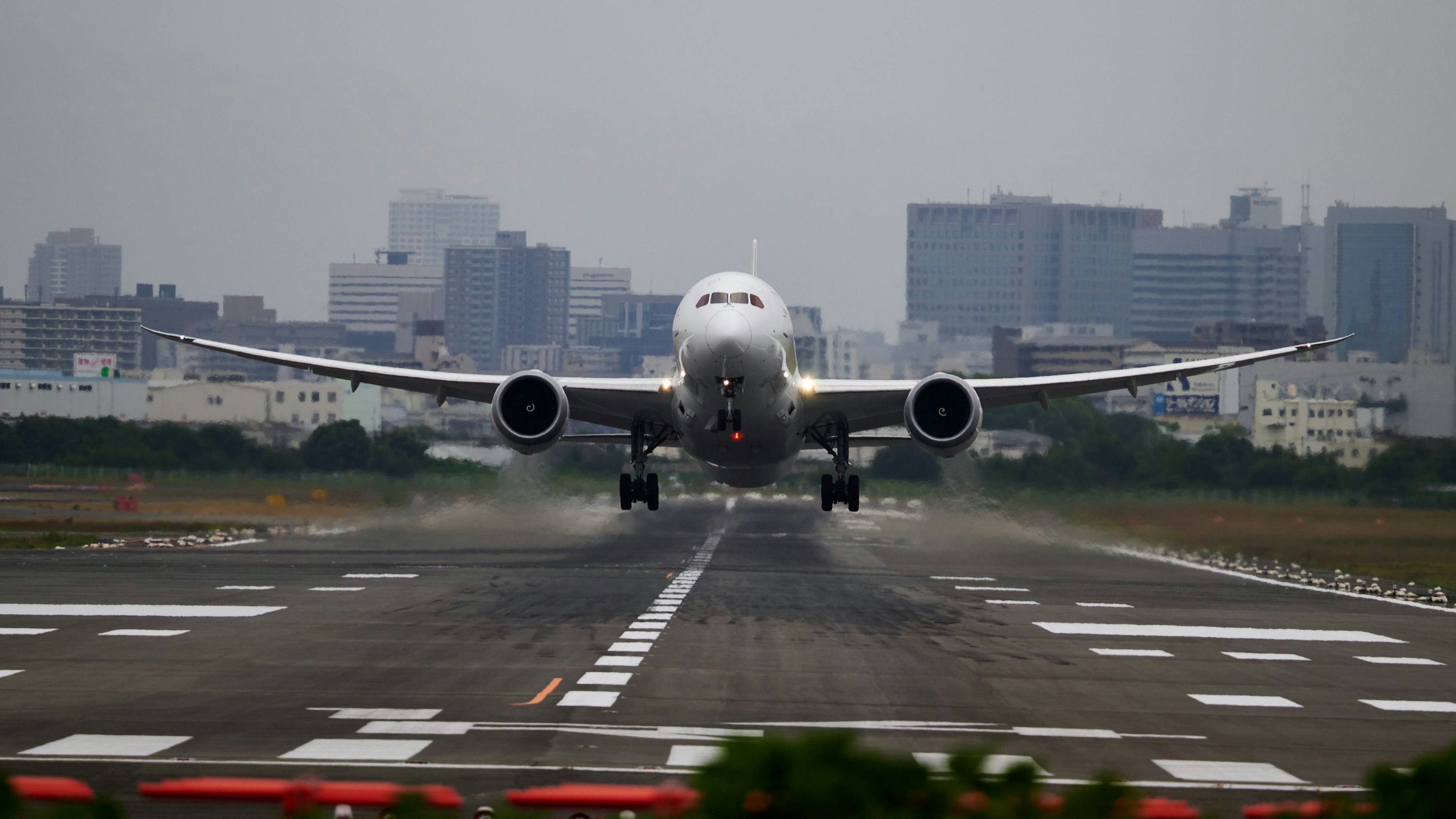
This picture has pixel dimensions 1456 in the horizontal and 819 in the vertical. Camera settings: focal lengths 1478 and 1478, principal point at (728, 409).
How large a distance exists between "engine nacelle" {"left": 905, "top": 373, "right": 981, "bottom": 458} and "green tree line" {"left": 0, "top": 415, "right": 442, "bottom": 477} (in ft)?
75.6

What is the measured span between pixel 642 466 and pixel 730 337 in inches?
301

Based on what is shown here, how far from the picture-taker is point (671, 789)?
5512 mm

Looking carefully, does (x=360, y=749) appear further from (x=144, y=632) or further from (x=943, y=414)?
(x=943, y=414)

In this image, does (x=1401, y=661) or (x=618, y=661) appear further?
(x=1401, y=661)

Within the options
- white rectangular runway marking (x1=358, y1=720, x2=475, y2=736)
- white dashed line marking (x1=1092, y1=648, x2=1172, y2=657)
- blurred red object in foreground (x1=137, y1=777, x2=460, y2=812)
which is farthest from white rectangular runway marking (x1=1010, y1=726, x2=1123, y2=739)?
blurred red object in foreground (x1=137, y1=777, x2=460, y2=812)

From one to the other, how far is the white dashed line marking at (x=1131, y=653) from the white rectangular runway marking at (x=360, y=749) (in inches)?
440

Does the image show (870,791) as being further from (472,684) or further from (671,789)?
(472,684)

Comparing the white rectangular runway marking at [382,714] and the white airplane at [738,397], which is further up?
the white airplane at [738,397]

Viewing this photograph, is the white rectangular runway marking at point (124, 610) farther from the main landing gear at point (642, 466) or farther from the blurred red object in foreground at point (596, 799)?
the blurred red object in foreground at point (596, 799)

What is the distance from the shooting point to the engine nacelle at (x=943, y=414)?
2969 cm

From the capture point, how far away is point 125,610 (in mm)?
24578

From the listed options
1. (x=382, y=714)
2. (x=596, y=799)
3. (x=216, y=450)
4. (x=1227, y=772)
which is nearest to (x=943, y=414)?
(x=382, y=714)

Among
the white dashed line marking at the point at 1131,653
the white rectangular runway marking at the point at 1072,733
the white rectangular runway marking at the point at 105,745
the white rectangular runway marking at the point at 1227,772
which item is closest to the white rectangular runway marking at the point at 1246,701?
the white rectangular runway marking at the point at 1072,733

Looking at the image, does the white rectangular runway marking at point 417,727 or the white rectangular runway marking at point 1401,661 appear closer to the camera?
the white rectangular runway marking at point 417,727
